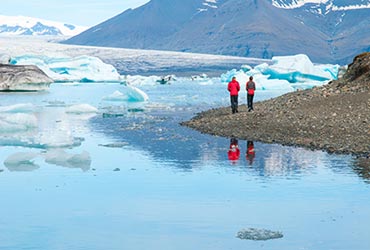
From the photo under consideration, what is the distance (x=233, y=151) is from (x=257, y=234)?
7.80 m

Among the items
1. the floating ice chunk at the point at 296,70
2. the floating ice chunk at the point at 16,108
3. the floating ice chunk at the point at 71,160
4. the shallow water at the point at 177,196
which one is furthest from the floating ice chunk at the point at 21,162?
the floating ice chunk at the point at 296,70

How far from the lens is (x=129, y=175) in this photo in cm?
1353

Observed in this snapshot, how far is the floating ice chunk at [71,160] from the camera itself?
1465 centimetres

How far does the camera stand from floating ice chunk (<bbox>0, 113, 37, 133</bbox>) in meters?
20.8

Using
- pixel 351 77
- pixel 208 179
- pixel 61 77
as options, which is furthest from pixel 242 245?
pixel 61 77

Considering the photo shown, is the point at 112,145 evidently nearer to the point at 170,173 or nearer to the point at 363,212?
the point at 170,173

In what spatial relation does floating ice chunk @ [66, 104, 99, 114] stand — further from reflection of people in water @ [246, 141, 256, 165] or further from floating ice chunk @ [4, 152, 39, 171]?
floating ice chunk @ [4, 152, 39, 171]

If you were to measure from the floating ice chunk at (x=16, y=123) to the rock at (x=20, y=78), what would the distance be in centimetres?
2859

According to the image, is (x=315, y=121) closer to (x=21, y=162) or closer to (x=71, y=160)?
(x=71, y=160)

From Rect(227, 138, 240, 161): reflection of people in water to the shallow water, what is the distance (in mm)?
145

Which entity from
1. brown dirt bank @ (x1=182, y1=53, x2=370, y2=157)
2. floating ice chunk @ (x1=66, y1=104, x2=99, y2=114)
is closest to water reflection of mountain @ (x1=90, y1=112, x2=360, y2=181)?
brown dirt bank @ (x1=182, y1=53, x2=370, y2=157)

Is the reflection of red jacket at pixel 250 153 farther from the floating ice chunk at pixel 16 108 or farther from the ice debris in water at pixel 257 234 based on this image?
the floating ice chunk at pixel 16 108

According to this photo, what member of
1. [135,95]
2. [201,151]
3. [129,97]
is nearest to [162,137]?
[201,151]

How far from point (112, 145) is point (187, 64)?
409 feet
